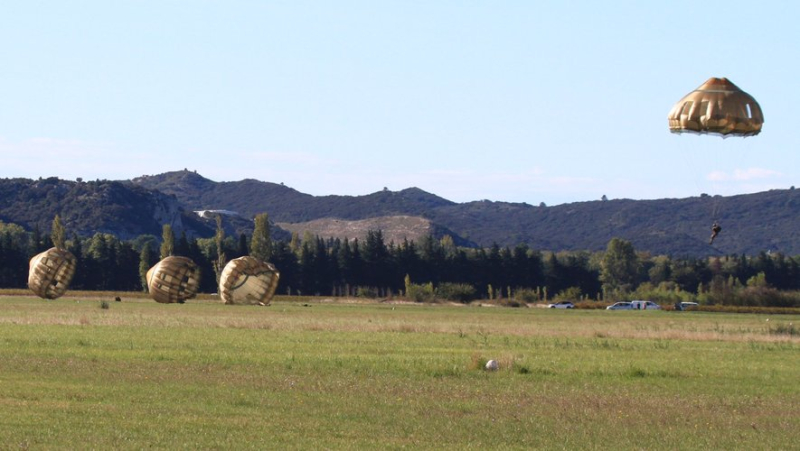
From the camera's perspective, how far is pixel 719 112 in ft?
129

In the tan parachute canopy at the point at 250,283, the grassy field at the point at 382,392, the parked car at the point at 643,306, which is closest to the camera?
the grassy field at the point at 382,392

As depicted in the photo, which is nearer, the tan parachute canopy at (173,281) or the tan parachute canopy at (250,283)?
the tan parachute canopy at (250,283)

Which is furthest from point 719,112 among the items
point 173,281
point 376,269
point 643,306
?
point 376,269

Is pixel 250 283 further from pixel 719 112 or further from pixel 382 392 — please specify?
pixel 382 392

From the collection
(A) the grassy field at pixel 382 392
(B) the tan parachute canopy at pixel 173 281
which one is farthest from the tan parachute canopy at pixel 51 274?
(A) the grassy field at pixel 382 392

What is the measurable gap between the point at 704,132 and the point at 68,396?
81.6 feet

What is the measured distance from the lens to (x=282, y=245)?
131500mm

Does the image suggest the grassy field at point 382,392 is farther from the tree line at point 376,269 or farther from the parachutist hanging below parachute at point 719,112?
the tree line at point 376,269

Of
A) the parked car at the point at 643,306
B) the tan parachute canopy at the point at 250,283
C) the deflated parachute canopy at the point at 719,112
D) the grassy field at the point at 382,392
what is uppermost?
the deflated parachute canopy at the point at 719,112

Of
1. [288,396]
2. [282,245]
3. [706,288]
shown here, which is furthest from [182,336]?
[706,288]

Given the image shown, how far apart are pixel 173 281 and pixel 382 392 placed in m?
59.0

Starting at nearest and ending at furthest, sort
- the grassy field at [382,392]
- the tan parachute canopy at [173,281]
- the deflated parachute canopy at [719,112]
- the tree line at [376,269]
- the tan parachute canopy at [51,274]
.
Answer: the grassy field at [382,392] < the deflated parachute canopy at [719,112] < the tan parachute canopy at [173,281] < the tan parachute canopy at [51,274] < the tree line at [376,269]

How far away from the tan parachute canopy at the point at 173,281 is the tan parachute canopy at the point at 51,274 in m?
7.54

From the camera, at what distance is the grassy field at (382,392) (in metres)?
18.3
